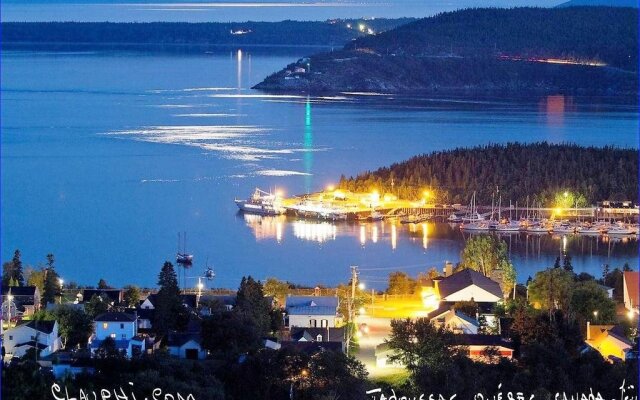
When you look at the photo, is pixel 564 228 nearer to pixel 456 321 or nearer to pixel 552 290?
pixel 552 290

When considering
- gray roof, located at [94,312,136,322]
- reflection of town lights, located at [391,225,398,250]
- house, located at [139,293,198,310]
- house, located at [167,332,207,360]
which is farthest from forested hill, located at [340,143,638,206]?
house, located at [167,332,207,360]

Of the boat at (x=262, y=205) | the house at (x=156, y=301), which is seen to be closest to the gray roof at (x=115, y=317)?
the house at (x=156, y=301)

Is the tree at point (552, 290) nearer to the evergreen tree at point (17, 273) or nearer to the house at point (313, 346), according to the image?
the house at point (313, 346)

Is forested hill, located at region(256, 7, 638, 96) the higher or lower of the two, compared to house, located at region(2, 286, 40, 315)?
higher

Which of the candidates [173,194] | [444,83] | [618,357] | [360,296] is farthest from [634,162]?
[444,83]

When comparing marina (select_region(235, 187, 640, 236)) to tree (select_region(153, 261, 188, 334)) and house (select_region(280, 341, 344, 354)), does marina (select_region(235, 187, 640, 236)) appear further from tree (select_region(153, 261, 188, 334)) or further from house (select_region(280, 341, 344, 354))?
house (select_region(280, 341, 344, 354))

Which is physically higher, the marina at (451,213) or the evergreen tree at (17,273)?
the evergreen tree at (17,273)

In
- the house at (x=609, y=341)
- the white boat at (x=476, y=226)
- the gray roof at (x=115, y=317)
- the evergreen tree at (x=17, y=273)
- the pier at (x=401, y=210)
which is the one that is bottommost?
the white boat at (x=476, y=226)
